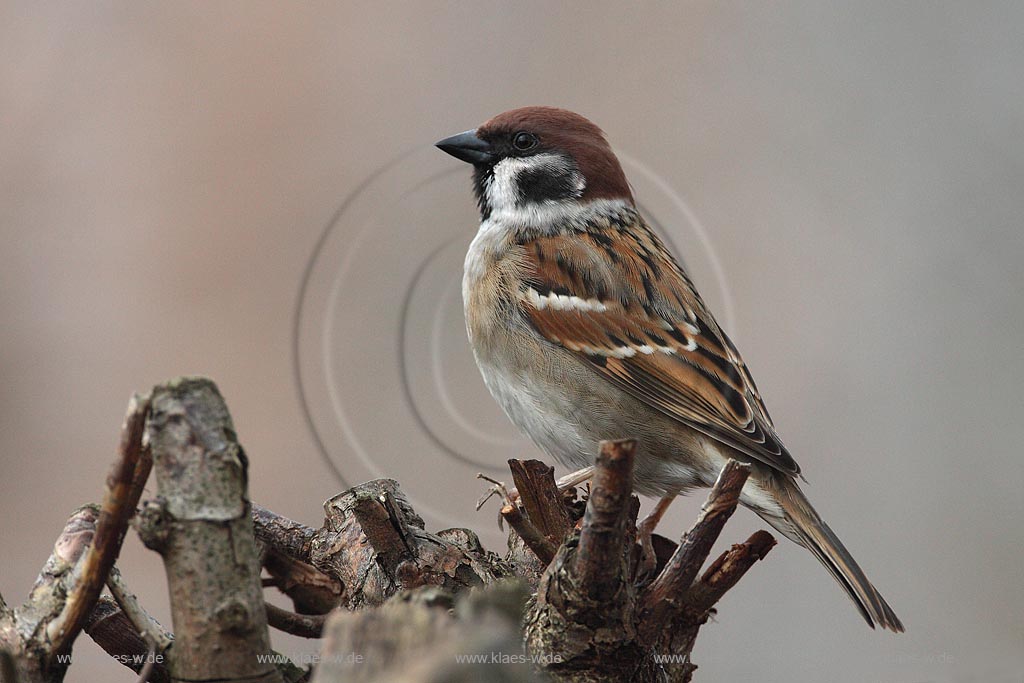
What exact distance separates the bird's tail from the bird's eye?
688mm

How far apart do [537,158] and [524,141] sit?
0.12ft

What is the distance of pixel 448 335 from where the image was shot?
184cm

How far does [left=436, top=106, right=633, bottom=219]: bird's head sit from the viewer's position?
1623 mm

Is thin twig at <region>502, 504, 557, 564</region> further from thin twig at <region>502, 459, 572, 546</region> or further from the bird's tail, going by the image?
the bird's tail

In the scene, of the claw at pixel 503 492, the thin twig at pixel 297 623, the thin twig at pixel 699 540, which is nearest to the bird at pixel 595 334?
the claw at pixel 503 492

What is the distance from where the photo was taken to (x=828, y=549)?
129cm

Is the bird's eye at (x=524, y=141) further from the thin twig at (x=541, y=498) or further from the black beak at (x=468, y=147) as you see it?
the thin twig at (x=541, y=498)

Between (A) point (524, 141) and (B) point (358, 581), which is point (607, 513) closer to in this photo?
(B) point (358, 581)

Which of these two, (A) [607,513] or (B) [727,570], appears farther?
(B) [727,570]

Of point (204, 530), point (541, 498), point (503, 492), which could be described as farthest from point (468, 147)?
point (204, 530)

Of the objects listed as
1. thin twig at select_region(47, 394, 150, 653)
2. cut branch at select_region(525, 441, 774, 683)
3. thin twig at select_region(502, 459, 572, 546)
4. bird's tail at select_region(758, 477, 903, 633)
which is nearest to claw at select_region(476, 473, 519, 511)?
thin twig at select_region(502, 459, 572, 546)

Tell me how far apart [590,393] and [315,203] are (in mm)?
855

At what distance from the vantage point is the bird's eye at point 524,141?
1.63 m

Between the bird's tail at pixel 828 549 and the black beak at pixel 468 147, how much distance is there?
73cm
